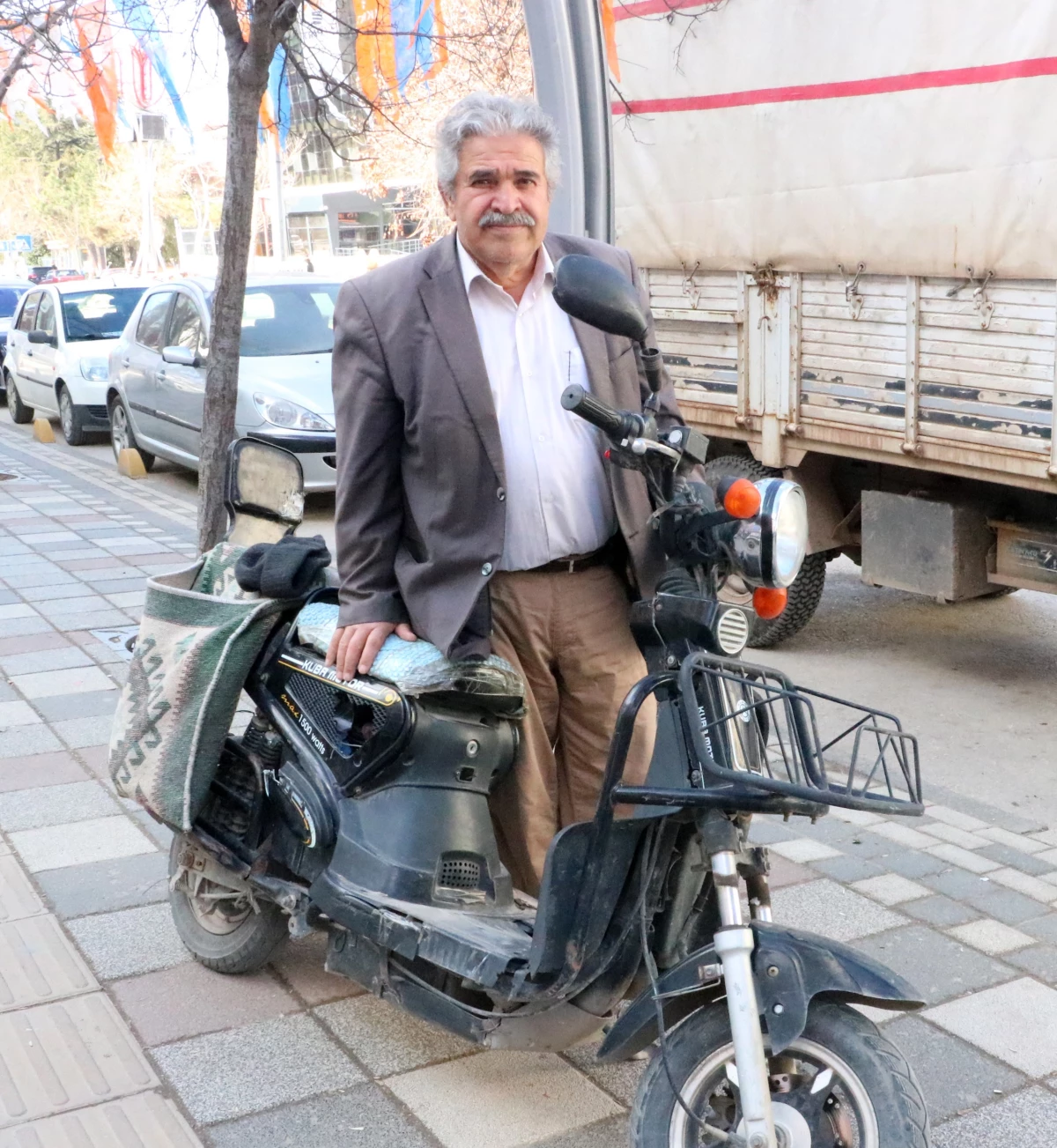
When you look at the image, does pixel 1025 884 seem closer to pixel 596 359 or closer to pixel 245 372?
pixel 596 359

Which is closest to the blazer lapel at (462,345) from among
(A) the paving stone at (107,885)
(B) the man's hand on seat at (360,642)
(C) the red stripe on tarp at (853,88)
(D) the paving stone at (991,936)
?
(B) the man's hand on seat at (360,642)

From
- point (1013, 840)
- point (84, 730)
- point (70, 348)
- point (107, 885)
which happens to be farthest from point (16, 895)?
point (70, 348)

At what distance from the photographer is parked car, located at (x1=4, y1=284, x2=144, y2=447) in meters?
14.2

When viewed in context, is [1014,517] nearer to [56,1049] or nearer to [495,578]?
[495,578]

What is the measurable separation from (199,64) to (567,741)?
7.12 metres

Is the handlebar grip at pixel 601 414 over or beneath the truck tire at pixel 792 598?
over

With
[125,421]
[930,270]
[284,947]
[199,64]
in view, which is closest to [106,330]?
[125,421]

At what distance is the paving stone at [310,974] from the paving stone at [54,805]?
1124mm

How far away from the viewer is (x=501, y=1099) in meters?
2.91

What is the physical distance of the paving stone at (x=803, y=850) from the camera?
421cm

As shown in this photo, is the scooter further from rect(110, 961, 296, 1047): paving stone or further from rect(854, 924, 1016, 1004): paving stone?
rect(854, 924, 1016, 1004): paving stone

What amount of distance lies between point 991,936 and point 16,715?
3.59m

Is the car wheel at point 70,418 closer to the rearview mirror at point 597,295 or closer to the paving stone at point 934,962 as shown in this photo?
the paving stone at point 934,962

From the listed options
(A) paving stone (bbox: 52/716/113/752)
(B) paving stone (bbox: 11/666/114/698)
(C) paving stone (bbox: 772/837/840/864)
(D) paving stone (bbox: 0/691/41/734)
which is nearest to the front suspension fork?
(C) paving stone (bbox: 772/837/840/864)
